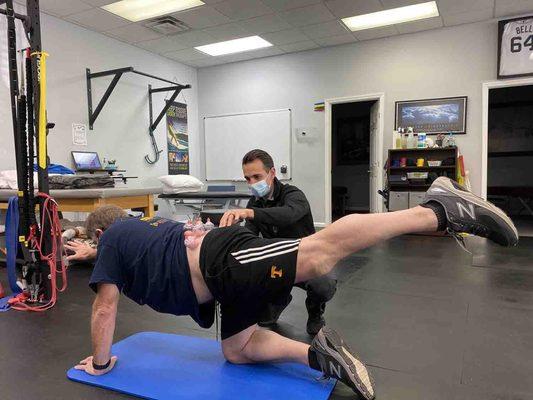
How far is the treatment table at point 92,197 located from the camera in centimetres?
344

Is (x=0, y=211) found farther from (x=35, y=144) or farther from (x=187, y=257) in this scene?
(x=187, y=257)

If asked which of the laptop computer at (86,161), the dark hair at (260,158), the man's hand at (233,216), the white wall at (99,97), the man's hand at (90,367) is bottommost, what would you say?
the man's hand at (90,367)

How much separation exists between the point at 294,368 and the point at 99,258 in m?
0.97

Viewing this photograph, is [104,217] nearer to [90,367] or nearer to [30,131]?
[90,367]

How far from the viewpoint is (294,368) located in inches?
68.6

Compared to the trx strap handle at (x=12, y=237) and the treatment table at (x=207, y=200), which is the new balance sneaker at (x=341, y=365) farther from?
the treatment table at (x=207, y=200)

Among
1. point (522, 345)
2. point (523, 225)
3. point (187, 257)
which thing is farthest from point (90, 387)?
point (523, 225)

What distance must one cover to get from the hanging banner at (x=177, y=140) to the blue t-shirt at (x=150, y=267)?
555 cm

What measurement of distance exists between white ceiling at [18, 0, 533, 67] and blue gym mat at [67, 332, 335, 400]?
4201mm

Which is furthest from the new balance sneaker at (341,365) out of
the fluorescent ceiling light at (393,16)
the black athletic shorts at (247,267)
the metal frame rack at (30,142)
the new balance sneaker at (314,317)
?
the fluorescent ceiling light at (393,16)

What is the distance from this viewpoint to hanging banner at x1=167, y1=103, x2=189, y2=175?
694 cm

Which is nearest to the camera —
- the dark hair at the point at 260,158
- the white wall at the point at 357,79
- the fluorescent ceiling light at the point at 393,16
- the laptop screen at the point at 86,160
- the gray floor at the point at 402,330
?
the gray floor at the point at 402,330

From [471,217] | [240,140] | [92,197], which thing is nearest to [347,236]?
[471,217]

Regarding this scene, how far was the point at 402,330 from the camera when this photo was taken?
7.24 feet
